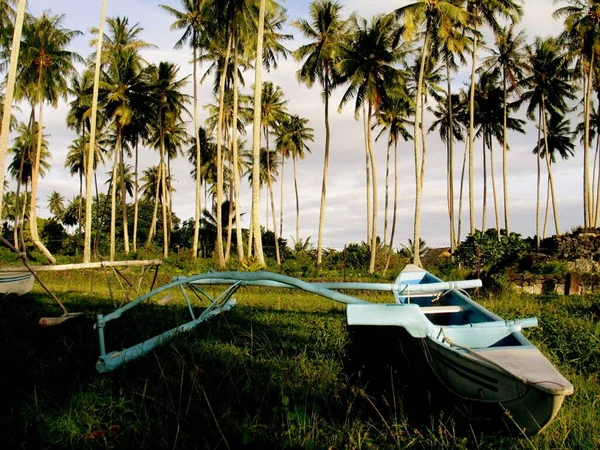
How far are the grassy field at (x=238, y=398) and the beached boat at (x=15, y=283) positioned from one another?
6.14m

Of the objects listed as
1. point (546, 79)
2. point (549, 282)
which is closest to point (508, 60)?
point (546, 79)

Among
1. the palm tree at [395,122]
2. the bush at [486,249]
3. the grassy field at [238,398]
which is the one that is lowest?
the grassy field at [238,398]

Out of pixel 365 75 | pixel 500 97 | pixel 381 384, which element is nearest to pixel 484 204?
pixel 500 97

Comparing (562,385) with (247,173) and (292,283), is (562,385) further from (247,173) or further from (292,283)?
(247,173)

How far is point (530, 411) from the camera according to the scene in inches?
119

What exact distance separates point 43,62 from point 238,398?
96.1ft

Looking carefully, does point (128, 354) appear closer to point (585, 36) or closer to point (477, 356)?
point (477, 356)

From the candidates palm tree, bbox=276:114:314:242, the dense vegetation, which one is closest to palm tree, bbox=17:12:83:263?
the dense vegetation

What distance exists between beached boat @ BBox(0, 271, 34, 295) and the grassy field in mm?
6141

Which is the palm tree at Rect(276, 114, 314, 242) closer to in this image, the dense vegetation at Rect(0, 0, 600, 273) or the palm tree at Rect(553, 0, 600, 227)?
the dense vegetation at Rect(0, 0, 600, 273)

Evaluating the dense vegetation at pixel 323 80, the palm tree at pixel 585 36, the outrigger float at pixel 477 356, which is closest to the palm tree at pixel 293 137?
the dense vegetation at pixel 323 80

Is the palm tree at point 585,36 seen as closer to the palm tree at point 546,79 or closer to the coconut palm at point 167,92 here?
the palm tree at point 546,79

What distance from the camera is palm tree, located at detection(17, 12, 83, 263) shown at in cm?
2792

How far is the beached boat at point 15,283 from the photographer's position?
12125 millimetres
